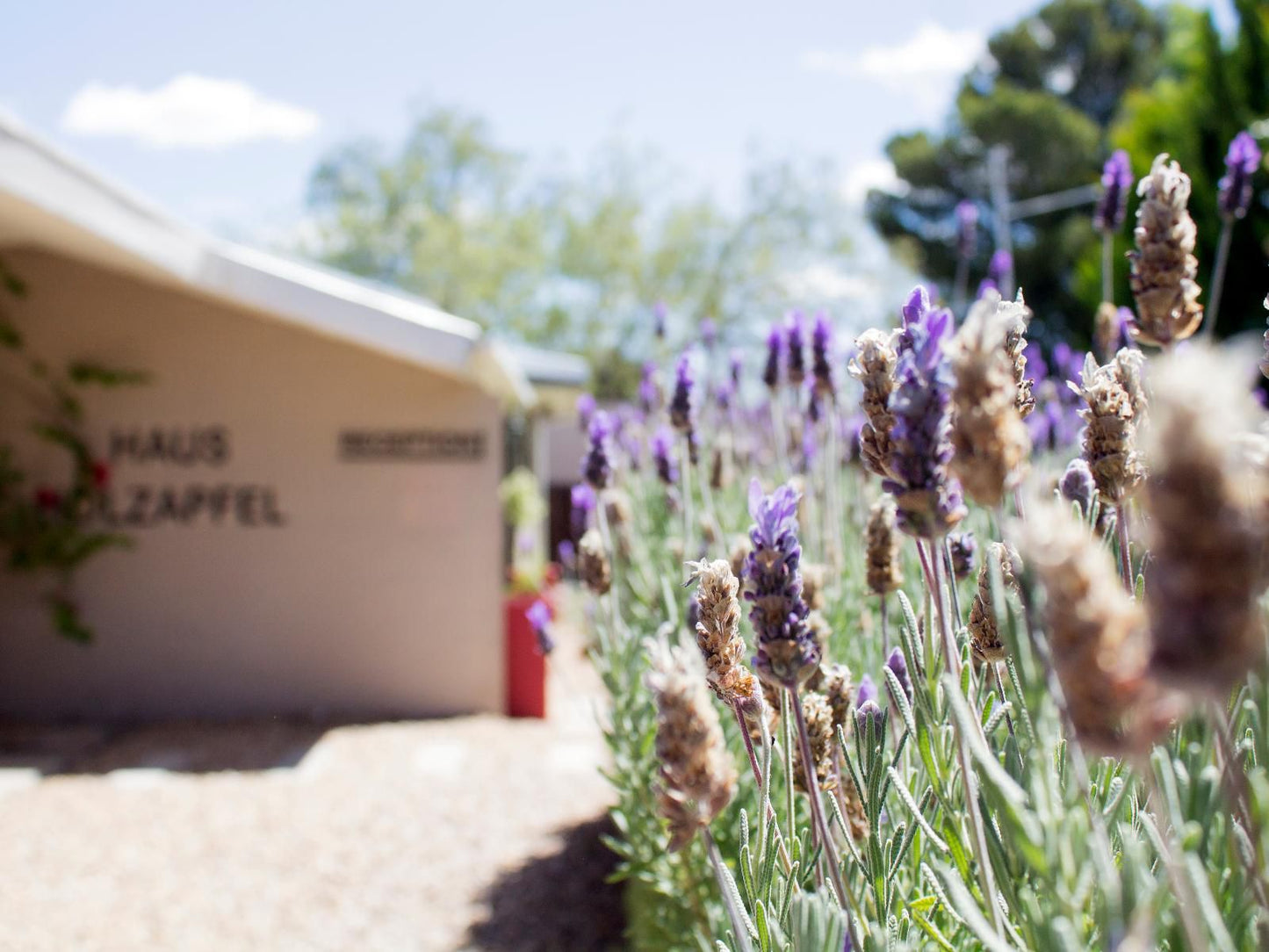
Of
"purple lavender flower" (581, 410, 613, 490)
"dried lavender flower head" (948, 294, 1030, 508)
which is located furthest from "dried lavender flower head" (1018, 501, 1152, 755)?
"purple lavender flower" (581, 410, 613, 490)

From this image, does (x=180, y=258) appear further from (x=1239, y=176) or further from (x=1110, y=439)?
(x=1110, y=439)

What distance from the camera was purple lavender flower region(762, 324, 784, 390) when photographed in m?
3.49

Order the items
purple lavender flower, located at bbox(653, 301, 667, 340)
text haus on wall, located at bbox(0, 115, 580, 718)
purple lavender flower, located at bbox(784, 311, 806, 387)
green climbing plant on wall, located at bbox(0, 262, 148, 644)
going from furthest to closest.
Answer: text haus on wall, located at bbox(0, 115, 580, 718), green climbing plant on wall, located at bbox(0, 262, 148, 644), purple lavender flower, located at bbox(653, 301, 667, 340), purple lavender flower, located at bbox(784, 311, 806, 387)

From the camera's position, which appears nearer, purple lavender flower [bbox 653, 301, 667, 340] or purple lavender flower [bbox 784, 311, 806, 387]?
purple lavender flower [bbox 784, 311, 806, 387]

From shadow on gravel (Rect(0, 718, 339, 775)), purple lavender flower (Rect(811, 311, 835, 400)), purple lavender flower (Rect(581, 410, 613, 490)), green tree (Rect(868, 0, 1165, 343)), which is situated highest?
green tree (Rect(868, 0, 1165, 343))

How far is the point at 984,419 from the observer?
2.63 feet

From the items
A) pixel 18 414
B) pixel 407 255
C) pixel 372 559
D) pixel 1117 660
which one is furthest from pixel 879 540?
pixel 407 255

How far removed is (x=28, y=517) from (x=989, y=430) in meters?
7.76

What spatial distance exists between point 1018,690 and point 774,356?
2391mm

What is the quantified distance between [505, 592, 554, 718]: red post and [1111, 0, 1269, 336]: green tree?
5.35 metres

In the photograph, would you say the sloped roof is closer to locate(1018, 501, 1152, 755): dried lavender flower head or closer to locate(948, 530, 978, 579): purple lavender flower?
locate(948, 530, 978, 579): purple lavender flower

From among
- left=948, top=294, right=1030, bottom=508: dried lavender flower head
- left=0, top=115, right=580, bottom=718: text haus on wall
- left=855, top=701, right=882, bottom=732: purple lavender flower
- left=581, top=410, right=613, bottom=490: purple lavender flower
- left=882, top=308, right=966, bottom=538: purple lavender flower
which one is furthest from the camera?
left=0, top=115, right=580, bottom=718: text haus on wall

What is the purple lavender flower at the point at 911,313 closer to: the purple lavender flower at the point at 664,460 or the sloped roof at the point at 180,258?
the purple lavender flower at the point at 664,460

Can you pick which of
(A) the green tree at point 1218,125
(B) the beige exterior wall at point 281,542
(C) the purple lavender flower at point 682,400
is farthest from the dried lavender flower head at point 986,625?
(A) the green tree at point 1218,125
